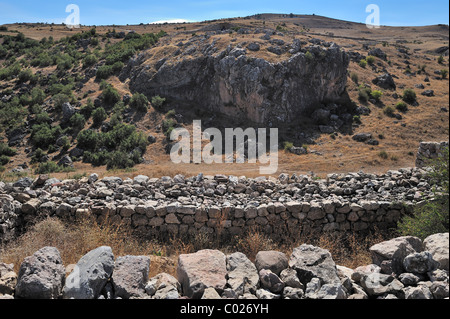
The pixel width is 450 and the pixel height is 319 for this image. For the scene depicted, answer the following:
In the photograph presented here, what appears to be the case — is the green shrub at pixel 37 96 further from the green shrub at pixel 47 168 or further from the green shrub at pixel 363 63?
the green shrub at pixel 363 63

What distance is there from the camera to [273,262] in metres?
4.96

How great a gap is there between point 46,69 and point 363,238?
122 ft

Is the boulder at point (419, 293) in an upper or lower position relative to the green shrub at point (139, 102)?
lower

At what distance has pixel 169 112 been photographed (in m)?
25.9

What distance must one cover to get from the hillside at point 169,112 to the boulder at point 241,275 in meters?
11.0

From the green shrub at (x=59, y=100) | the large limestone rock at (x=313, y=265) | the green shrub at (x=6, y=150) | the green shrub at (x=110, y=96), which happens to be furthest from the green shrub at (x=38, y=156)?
the large limestone rock at (x=313, y=265)

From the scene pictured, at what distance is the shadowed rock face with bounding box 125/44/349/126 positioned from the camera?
82.2 feet

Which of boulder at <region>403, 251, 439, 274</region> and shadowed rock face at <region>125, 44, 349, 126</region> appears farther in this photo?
shadowed rock face at <region>125, 44, 349, 126</region>

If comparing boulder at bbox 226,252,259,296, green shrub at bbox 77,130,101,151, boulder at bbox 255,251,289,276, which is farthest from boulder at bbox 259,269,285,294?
green shrub at bbox 77,130,101,151

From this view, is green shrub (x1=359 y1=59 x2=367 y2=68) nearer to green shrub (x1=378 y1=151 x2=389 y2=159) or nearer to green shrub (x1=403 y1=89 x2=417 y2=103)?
green shrub (x1=403 y1=89 x2=417 y2=103)

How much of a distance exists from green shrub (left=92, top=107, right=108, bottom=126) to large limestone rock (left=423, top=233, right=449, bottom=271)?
24.5 m

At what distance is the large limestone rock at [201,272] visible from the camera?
172 inches

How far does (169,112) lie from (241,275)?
2240cm
